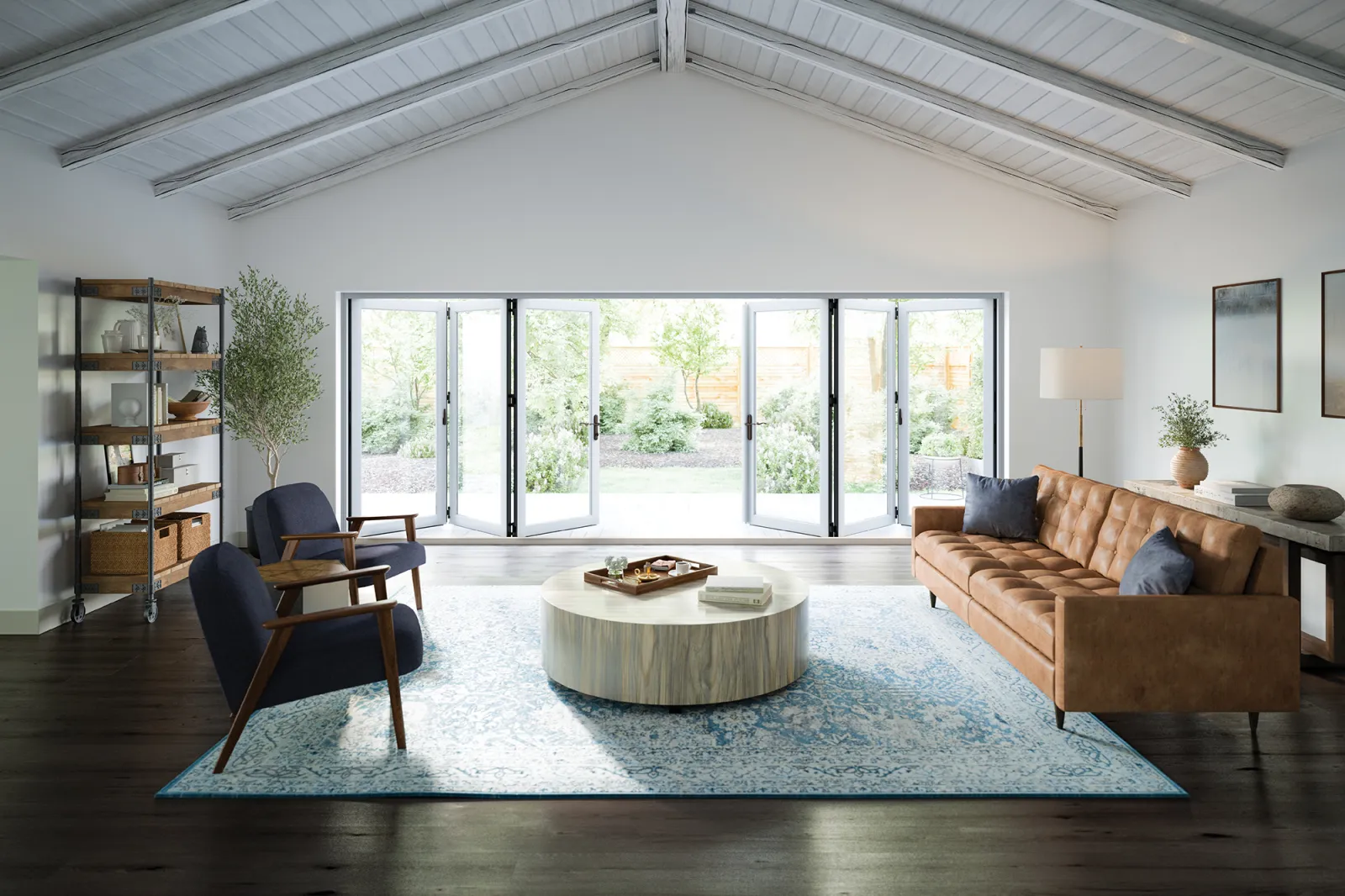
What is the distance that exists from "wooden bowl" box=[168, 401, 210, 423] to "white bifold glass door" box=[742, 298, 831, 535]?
4.43 metres

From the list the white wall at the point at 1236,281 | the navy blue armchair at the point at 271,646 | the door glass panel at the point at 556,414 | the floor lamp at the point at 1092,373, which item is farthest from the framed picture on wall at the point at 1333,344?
the door glass panel at the point at 556,414

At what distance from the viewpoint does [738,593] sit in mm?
4082

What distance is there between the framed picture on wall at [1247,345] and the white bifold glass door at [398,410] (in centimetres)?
594

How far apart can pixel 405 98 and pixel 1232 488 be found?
5735 millimetres

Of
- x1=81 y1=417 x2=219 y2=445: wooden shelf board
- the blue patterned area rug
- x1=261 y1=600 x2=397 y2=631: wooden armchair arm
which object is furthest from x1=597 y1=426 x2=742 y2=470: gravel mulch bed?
x1=261 y1=600 x2=397 y2=631: wooden armchair arm

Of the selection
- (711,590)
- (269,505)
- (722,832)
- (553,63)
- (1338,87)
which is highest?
(553,63)

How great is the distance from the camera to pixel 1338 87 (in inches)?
166

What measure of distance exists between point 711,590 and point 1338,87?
12.2ft

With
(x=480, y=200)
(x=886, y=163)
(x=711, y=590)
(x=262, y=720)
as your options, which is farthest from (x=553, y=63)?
(x=262, y=720)

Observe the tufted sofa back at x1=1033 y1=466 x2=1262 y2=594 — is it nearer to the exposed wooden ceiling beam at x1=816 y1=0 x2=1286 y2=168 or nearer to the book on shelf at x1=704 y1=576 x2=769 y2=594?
the book on shelf at x1=704 y1=576 x2=769 y2=594

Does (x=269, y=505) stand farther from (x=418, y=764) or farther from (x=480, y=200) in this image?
(x=480, y=200)

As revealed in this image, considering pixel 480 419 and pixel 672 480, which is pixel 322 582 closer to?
pixel 480 419

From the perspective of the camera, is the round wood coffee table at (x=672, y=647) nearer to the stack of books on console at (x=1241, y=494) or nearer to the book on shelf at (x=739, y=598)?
the book on shelf at (x=739, y=598)

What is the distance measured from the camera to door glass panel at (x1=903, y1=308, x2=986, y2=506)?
314 inches
